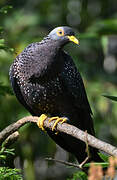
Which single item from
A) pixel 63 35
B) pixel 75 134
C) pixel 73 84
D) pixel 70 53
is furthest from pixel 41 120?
pixel 70 53

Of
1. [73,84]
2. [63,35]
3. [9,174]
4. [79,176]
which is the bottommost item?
[79,176]

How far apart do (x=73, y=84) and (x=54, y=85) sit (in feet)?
0.98

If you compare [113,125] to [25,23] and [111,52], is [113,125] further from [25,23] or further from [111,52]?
[25,23]

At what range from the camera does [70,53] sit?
26.1ft

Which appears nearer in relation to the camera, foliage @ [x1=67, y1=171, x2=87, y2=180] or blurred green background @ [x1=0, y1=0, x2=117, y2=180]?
foliage @ [x1=67, y1=171, x2=87, y2=180]

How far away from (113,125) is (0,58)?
2137 millimetres

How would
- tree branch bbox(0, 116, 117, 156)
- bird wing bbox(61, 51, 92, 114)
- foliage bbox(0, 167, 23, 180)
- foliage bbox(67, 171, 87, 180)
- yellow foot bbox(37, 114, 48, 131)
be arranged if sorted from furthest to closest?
bird wing bbox(61, 51, 92, 114), yellow foot bbox(37, 114, 48, 131), foliage bbox(67, 171, 87, 180), foliage bbox(0, 167, 23, 180), tree branch bbox(0, 116, 117, 156)

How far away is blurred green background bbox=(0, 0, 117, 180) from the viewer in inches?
256

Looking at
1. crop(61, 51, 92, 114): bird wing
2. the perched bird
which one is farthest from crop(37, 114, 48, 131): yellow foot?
crop(61, 51, 92, 114): bird wing

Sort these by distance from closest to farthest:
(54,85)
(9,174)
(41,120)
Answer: (9,174) → (41,120) → (54,85)

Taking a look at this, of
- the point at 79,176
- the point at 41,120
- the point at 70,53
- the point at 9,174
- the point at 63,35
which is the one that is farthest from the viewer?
the point at 70,53

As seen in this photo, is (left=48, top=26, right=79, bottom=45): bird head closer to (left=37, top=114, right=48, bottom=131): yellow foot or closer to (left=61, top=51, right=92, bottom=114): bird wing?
(left=61, top=51, right=92, bottom=114): bird wing

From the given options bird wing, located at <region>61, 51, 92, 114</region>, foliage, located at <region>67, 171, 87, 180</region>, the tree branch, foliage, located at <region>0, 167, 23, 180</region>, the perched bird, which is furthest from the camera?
bird wing, located at <region>61, 51, 92, 114</region>

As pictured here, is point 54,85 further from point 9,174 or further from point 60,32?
point 9,174
